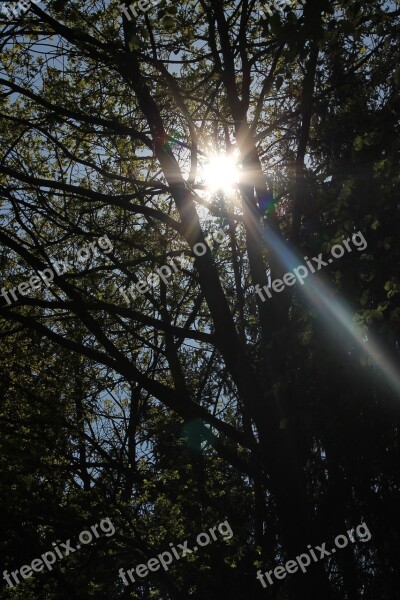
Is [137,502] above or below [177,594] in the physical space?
above

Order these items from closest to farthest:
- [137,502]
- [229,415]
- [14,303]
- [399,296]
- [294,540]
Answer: [399,296] → [294,540] → [14,303] → [137,502] → [229,415]

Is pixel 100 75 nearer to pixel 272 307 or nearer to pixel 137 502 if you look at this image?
pixel 272 307

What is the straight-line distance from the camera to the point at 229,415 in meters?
10.9

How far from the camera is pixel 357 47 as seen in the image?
8.91 meters

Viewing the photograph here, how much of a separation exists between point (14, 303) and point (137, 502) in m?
3.69

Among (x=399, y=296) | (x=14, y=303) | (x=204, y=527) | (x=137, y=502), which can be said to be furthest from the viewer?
(x=137, y=502)

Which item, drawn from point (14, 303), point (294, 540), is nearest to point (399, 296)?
point (294, 540)

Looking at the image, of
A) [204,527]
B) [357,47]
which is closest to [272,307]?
[204,527]

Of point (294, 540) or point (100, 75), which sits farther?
point (100, 75)

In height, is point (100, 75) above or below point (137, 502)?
above

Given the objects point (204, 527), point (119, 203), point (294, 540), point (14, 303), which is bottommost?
point (294, 540)

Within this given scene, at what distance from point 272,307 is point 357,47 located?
4412mm

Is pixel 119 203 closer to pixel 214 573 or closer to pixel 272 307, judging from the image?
pixel 272 307

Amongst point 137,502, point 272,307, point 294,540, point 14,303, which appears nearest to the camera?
point 294,540
